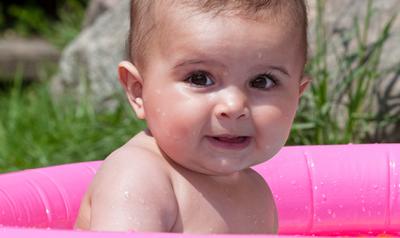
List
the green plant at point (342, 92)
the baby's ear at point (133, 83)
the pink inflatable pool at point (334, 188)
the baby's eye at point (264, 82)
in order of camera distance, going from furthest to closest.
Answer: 1. the green plant at point (342, 92)
2. the pink inflatable pool at point (334, 188)
3. the baby's ear at point (133, 83)
4. the baby's eye at point (264, 82)

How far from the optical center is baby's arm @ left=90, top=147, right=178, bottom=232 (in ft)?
6.82

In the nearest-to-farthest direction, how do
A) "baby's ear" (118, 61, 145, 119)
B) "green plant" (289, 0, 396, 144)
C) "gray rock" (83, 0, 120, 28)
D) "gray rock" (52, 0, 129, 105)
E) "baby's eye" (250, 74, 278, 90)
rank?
"baby's eye" (250, 74, 278, 90) → "baby's ear" (118, 61, 145, 119) → "green plant" (289, 0, 396, 144) → "gray rock" (52, 0, 129, 105) → "gray rock" (83, 0, 120, 28)

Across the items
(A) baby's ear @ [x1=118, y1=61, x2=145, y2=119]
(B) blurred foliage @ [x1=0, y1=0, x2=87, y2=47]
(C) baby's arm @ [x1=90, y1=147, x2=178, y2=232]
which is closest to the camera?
(C) baby's arm @ [x1=90, y1=147, x2=178, y2=232]

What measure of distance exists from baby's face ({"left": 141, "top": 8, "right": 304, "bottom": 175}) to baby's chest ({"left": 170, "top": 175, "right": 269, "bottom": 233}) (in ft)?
0.21

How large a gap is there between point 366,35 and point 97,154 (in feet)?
3.69

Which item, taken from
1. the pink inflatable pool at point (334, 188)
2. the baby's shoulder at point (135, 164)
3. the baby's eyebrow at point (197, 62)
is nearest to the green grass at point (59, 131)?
the pink inflatable pool at point (334, 188)

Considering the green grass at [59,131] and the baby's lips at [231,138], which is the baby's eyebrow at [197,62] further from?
the green grass at [59,131]

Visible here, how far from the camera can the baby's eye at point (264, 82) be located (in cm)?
218

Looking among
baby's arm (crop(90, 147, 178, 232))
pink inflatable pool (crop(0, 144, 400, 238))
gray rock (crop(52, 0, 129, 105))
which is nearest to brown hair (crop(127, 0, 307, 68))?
baby's arm (crop(90, 147, 178, 232))

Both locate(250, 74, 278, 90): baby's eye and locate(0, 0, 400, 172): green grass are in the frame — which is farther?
locate(0, 0, 400, 172): green grass

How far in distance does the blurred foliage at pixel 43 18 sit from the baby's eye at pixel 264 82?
159 inches

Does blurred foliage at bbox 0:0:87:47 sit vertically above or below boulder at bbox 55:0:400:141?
below

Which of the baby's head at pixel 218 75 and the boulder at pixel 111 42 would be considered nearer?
the baby's head at pixel 218 75

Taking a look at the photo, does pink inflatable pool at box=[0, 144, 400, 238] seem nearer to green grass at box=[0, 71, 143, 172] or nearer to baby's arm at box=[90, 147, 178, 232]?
baby's arm at box=[90, 147, 178, 232]
